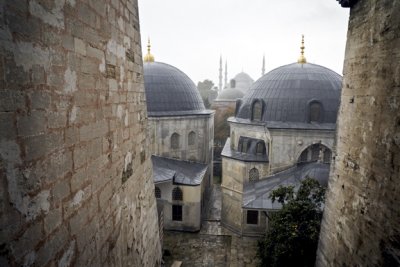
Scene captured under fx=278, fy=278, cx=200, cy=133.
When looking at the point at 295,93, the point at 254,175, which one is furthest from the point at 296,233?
the point at 295,93

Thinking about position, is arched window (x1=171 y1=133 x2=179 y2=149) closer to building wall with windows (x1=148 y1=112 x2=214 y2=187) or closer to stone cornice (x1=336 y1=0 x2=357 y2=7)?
building wall with windows (x1=148 y1=112 x2=214 y2=187)

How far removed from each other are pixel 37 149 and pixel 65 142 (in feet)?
1.16

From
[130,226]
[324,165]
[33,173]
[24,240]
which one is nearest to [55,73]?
[33,173]

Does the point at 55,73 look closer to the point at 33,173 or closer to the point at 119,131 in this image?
the point at 33,173

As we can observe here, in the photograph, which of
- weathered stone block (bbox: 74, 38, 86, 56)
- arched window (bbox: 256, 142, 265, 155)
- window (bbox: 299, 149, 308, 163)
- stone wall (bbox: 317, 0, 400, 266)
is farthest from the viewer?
arched window (bbox: 256, 142, 265, 155)

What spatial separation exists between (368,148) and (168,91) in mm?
16009

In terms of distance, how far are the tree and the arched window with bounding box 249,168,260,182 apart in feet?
23.4

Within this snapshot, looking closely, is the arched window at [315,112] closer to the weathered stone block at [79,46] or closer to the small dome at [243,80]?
the weathered stone block at [79,46]

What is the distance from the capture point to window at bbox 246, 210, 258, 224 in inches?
572

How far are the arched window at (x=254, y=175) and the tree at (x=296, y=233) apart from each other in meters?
7.15

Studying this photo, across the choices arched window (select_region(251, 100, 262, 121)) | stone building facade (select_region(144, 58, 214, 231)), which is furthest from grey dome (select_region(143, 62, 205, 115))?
arched window (select_region(251, 100, 262, 121))

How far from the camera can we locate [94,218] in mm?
2855

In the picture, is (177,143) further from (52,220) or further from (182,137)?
(52,220)

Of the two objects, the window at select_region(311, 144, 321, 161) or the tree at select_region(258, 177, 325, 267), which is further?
the window at select_region(311, 144, 321, 161)
